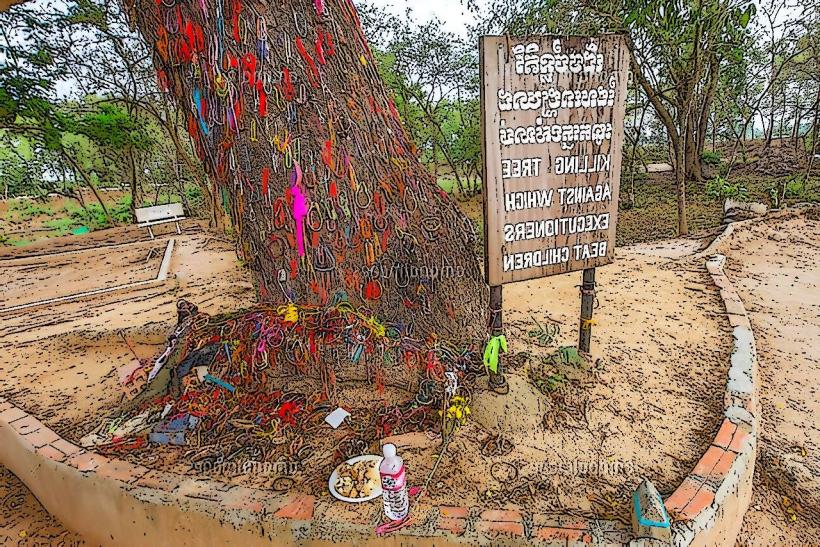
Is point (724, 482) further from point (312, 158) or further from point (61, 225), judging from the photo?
point (61, 225)

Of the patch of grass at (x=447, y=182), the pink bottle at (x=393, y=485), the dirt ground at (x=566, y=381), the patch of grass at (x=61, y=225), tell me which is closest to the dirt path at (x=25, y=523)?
the dirt ground at (x=566, y=381)

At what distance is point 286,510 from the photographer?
1914 mm

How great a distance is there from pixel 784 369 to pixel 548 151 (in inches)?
98.8

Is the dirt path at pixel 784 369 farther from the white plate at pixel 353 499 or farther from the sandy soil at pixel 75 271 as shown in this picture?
the sandy soil at pixel 75 271

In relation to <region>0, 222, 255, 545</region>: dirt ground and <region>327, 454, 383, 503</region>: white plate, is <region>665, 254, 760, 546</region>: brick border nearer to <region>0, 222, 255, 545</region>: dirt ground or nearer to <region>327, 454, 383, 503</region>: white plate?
<region>327, 454, 383, 503</region>: white plate

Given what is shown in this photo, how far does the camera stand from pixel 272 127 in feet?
7.95

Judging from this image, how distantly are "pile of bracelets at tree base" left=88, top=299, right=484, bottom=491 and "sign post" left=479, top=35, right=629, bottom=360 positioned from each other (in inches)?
18.9

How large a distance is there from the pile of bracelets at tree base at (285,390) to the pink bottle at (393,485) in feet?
1.53

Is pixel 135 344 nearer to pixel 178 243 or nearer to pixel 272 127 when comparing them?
pixel 272 127

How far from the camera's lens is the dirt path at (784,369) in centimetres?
230

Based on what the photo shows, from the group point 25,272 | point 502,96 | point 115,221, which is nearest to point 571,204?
point 502,96

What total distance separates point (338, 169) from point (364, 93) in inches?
18.5

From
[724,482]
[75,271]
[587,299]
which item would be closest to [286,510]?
[724,482]

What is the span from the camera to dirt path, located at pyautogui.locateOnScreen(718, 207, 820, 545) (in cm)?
230
